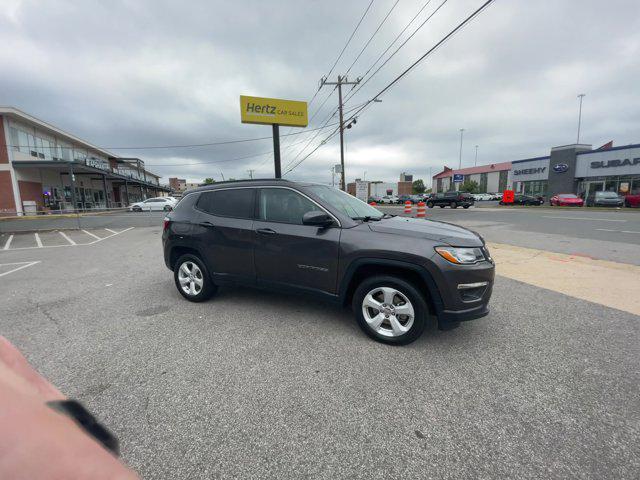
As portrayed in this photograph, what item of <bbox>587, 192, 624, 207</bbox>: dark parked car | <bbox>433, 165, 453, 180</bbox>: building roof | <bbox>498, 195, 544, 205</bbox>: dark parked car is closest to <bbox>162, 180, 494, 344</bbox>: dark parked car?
<bbox>587, 192, 624, 207</bbox>: dark parked car

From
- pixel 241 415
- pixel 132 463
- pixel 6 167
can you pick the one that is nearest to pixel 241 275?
pixel 241 415

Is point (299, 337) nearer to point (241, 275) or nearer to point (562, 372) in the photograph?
point (241, 275)

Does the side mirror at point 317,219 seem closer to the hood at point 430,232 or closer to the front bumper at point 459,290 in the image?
the hood at point 430,232

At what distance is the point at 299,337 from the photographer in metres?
3.50

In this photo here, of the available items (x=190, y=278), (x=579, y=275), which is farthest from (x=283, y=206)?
(x=579, y=275)

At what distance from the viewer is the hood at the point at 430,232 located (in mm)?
3193

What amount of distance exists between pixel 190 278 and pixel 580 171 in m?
45.7

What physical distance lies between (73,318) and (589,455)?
17.7 feet

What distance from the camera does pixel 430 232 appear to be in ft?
10.9

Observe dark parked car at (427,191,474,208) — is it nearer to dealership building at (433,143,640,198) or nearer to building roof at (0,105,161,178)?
dealership building at (433,143,640,198)

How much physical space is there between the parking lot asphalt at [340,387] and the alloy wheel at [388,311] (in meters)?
0.20

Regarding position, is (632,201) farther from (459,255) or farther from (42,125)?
(42,125)

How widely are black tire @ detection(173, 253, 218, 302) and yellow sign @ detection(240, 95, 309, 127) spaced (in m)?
16.4

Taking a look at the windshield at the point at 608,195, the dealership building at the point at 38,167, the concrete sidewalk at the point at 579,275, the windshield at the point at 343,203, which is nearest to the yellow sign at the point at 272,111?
the dealership building at the point at 38,167
